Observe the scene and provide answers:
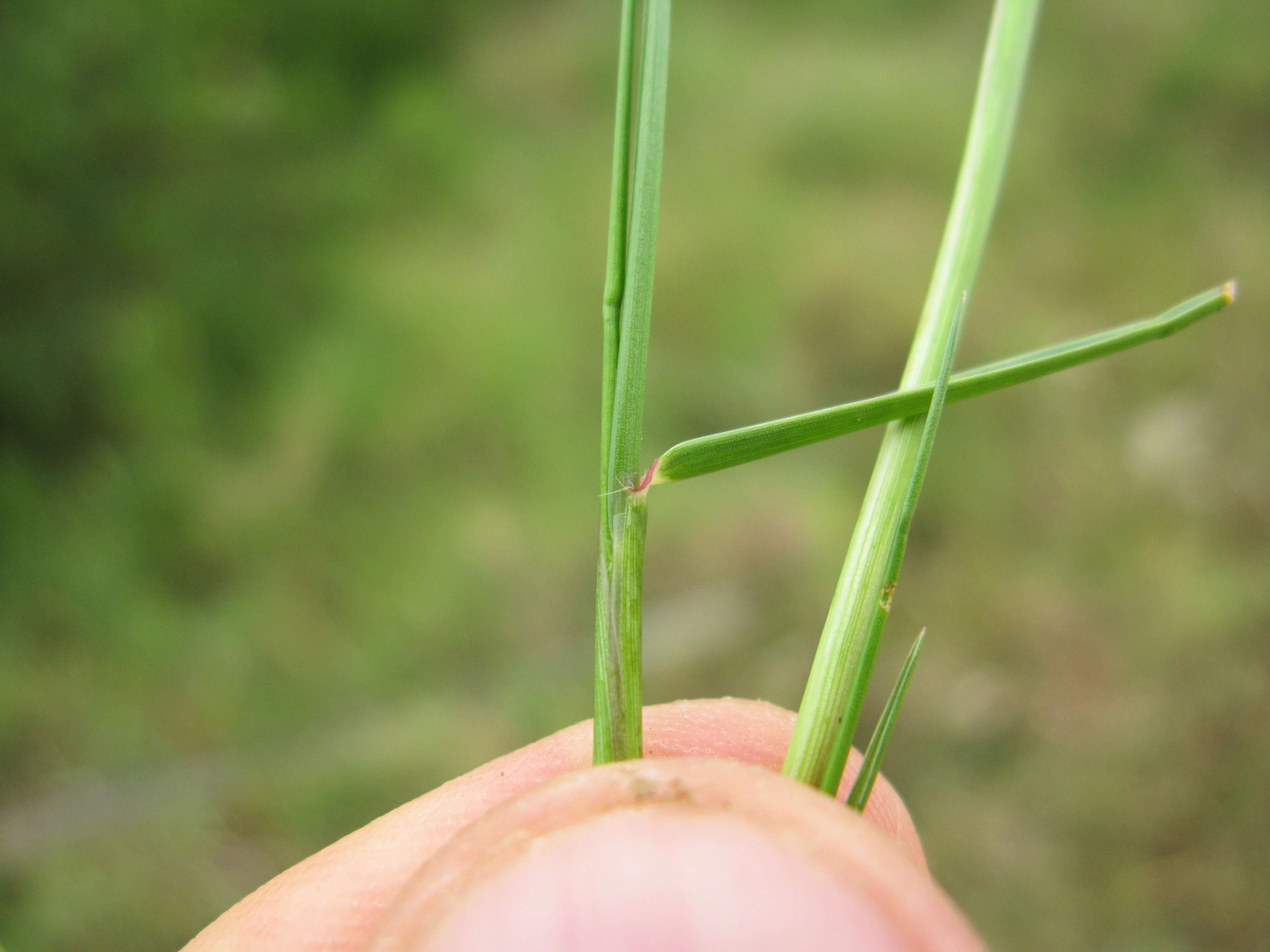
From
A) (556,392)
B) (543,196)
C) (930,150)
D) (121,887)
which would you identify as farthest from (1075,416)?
(121,887)

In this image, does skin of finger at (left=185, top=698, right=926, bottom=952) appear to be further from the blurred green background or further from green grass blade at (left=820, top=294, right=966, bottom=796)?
the blurred green background

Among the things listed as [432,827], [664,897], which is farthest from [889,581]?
[432,827]

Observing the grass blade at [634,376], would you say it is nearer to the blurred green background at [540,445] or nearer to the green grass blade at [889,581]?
the green grass blade at [889,581]

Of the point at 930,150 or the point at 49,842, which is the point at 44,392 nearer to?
the point at 49,842

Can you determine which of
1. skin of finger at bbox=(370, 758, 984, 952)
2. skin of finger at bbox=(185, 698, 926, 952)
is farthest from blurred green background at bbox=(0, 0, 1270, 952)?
skin of finger at bbox=(370, 758, 984, 952)

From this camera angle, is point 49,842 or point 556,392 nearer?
point 49,842

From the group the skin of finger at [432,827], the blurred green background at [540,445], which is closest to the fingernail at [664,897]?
the skin of finger at [432,827]

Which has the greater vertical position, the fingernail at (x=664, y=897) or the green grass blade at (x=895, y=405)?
the green grass blade at (x=895, y=405)
